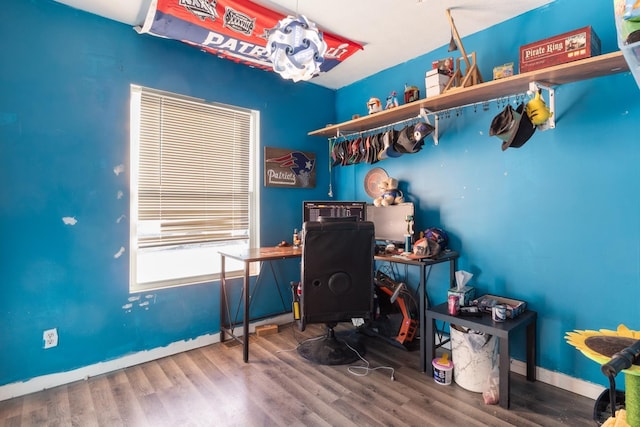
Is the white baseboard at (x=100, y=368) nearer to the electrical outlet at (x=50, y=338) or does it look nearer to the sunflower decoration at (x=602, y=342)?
the electrical outlet at (x=50, y=338)

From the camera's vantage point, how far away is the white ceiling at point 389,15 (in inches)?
88.7

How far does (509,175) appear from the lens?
2408 millimetres

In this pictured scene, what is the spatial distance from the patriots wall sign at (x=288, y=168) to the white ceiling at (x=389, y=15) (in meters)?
1.23

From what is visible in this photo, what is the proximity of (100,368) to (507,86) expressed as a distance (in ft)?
11.3

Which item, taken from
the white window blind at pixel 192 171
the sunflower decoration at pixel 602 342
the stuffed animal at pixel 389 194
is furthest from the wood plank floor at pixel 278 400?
the stuffed animal at pixel 389 194

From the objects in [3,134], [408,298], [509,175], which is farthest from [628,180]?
[3,134]

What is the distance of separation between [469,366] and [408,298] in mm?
742

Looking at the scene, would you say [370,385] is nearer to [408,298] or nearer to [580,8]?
[408,298]

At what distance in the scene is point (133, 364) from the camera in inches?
98.0

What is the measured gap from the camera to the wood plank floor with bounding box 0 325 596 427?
1833 mm

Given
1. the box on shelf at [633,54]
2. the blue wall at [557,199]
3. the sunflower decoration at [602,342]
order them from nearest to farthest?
the box on shelf at [633,54]
the sunflower decoration at [602,342]
the blue wall at [557,199]

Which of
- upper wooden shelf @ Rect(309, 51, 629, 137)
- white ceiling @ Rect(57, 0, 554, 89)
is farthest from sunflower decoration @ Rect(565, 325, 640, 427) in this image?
white ceiling @ Rect(57, 0, 554, 89)

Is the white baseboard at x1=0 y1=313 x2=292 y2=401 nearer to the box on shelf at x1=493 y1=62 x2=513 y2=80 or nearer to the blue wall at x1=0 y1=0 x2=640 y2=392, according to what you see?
the blue wall at x1=0 y1=0 x2=640 y2=392

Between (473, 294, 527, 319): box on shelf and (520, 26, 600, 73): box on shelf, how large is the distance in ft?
4.94
